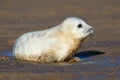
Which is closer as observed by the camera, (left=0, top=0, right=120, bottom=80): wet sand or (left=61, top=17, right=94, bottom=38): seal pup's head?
(left=0, top=0, right=120, bottom=80): wet sand

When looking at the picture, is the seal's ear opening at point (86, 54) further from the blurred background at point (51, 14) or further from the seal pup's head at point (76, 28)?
the blurred background at point (51, 14)

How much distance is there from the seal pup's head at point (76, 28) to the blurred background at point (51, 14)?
6.39m

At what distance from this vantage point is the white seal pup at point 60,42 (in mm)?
13008

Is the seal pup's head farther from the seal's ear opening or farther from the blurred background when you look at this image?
the blurred background

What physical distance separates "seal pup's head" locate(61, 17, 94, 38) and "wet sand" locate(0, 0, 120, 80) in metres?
0.60

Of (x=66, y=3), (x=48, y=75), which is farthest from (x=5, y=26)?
(x=48, y=75)

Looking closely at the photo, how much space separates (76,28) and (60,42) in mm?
431

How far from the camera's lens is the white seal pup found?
1301 cm

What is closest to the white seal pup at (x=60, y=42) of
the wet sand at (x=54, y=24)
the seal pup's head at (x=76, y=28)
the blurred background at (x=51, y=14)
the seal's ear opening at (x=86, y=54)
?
the seal pup's head at (x=76, y=28)

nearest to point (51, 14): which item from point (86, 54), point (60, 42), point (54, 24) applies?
point (54, 24)

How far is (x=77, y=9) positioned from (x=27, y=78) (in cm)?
1718

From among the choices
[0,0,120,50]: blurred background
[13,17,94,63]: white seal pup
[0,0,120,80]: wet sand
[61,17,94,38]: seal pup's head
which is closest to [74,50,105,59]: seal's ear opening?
[0,0,120,80]: wet sand

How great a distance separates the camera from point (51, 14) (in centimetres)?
2678

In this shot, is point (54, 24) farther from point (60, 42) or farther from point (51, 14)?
point (60, 42)
